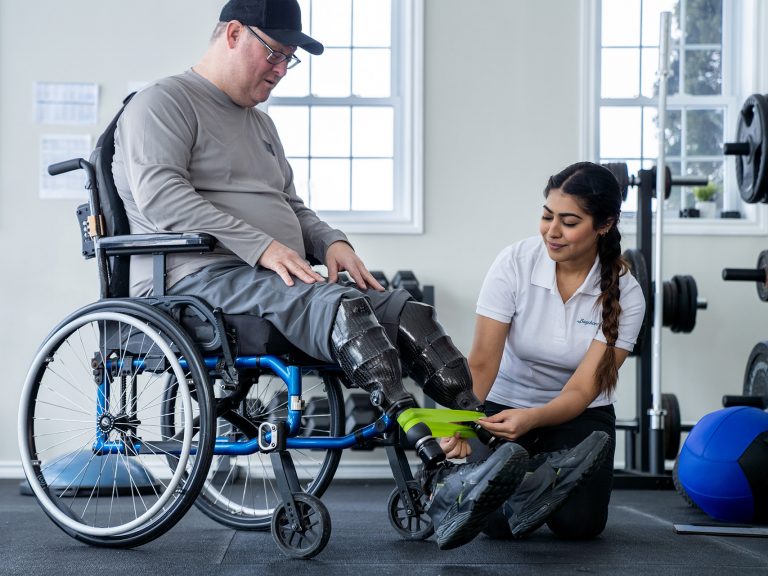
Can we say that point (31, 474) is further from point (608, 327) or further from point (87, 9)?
point (87, 9)

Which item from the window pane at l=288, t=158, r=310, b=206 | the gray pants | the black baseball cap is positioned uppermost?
the black baseball cap

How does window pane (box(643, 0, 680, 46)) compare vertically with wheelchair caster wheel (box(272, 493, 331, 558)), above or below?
above

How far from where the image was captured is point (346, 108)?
4277 mm

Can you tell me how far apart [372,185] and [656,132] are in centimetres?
135

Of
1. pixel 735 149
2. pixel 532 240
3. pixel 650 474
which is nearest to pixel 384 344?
pixel 532 240

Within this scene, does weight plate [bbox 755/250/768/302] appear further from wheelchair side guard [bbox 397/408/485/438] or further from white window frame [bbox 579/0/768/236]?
wheelchair side guard [bbox 397/408/485/438]

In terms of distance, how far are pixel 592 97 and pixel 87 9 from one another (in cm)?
225

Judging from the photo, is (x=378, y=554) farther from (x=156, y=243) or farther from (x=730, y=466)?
(x=730, y=466)

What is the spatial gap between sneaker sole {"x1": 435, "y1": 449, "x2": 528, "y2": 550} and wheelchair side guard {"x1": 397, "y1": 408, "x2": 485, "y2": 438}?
0.54ft

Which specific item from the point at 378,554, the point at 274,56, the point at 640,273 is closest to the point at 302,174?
the point at 640,273

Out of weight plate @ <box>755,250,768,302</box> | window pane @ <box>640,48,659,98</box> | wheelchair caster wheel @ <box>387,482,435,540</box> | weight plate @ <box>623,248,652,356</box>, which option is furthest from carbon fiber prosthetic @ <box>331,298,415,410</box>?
window pane @ <box>640,48,659,98</box>

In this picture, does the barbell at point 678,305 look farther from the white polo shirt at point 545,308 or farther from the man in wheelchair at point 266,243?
the man in wheelchair at point 266,243

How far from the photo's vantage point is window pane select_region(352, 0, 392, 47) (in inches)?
168

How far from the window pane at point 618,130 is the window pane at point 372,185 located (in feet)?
3.27
